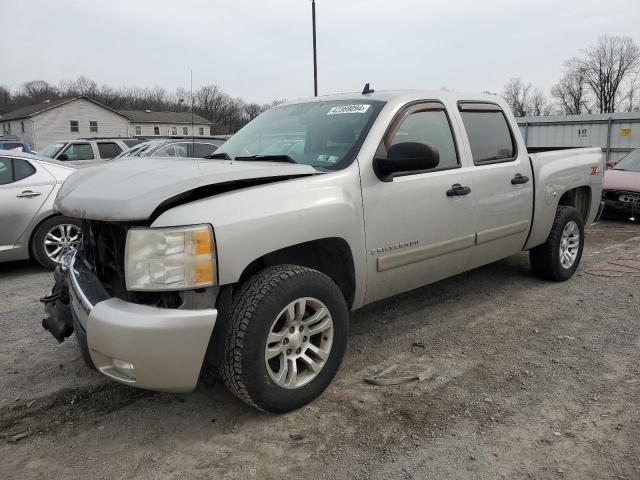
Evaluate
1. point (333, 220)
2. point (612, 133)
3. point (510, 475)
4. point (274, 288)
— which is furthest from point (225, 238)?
point (612, 133)

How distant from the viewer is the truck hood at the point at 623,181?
9.38m

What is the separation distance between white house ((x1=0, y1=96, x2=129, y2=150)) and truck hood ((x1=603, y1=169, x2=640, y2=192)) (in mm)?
53754

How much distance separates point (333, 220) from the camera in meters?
3.08

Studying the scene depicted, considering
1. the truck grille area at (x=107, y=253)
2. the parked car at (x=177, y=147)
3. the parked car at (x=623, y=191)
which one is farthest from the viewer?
the parked car at (x=177, y=147)

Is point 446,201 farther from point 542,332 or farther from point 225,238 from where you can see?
point 225,238

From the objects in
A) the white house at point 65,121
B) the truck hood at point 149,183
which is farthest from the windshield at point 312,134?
the white house at point 65,121

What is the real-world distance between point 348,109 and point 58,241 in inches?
166

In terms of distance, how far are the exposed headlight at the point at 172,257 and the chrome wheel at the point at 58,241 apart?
4.19 m

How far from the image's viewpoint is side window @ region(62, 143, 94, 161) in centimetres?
1480

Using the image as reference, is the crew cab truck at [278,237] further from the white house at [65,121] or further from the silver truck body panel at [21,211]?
the white house at [65,121]

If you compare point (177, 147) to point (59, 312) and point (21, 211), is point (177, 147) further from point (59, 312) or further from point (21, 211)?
point (59, 312)

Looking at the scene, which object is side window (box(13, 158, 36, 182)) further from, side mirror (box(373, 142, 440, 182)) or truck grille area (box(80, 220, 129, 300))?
side mirror (box(373, 142, 440, 182))

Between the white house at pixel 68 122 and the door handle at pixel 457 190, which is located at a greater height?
the white house at pixel 68 122

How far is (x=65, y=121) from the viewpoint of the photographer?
54750 millimetres
